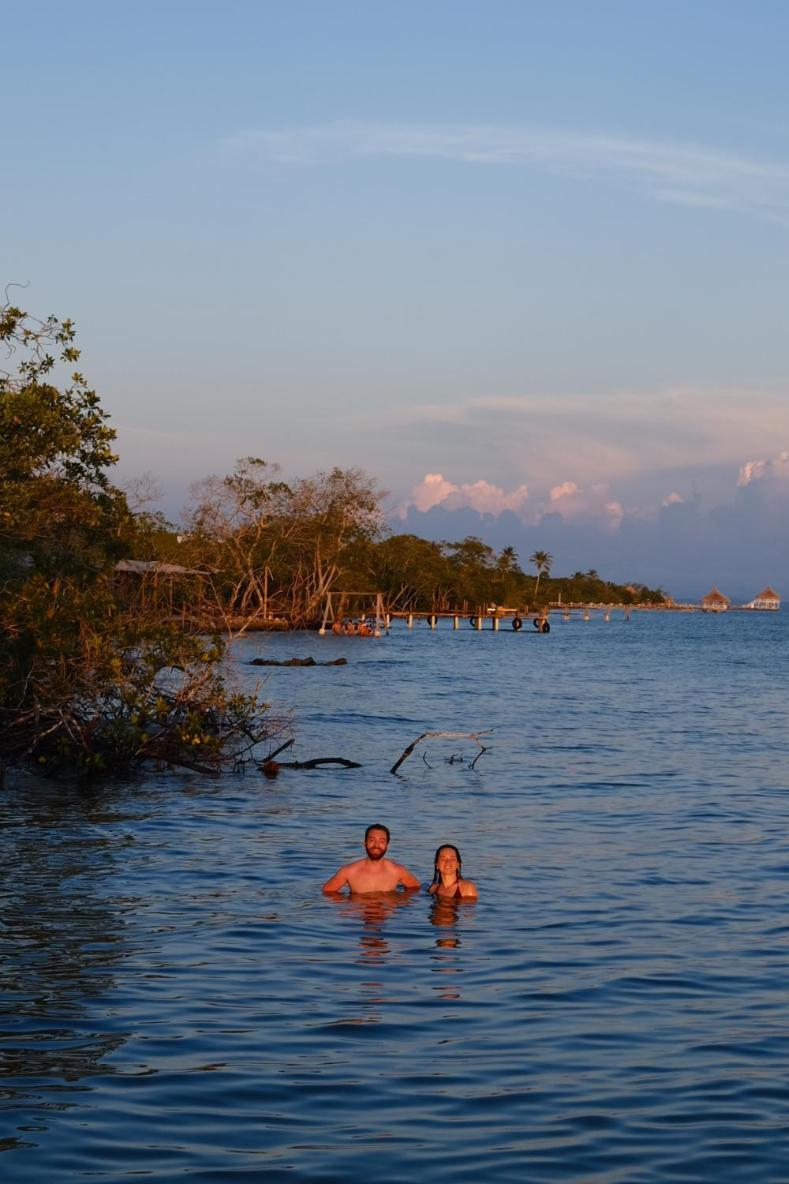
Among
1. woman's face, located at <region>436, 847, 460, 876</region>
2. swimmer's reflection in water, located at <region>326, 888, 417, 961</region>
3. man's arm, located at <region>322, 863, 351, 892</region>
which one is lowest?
swimmer's reflection in water, located at <region>326, 888, 417, 961</region>

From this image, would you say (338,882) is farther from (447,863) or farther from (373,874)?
(447,863)

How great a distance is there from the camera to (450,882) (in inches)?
537

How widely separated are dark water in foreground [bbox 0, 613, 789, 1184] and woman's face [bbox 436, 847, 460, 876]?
427mm

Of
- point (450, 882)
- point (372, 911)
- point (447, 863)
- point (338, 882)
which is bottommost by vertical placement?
point (372, 911)

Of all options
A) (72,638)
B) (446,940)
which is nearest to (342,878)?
(446,940)

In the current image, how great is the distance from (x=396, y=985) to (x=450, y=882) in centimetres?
299

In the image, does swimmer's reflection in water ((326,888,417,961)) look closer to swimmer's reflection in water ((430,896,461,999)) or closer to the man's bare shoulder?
the man's bare shoulder

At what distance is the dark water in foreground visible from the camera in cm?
A: 732

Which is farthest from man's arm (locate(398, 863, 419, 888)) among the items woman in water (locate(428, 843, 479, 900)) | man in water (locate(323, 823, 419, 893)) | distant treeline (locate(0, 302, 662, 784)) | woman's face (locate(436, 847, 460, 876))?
distant treeline (locate(0, 302, 662, 784))

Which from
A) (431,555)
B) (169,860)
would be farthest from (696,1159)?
(431,555)

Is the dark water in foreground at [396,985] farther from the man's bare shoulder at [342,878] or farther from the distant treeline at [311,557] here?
the distant treeline at [311,557]

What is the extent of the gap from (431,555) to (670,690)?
306 feet

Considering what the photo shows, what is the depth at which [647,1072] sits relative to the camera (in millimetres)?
8570

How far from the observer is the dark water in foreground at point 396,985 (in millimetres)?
7320
